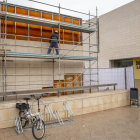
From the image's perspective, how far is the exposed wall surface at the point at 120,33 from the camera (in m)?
23.3

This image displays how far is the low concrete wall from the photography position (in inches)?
259

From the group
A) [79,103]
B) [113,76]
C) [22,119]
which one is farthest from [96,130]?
[113,76]

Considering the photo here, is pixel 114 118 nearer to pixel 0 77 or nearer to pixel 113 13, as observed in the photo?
pixel 0 77

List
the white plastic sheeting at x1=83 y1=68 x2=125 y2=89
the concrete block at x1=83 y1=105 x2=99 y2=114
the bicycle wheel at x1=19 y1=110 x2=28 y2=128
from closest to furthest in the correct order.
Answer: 1. the bicycle wheel at x1=19 y1=110 x2=28 y2=128
2. the concrete block at x1=83 y1=105 x2=99 y2=114
3. the white plastic sheeting at x1=83 y1=68 x2=125 y2=89

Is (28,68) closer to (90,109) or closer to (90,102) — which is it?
(90,102)

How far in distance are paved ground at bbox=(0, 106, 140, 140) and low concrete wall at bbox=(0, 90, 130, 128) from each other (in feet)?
1.35

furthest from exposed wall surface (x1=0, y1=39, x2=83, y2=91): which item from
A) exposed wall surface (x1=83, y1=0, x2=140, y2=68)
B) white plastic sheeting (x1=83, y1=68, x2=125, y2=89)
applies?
exposed wall surface (x1=83, y1=0, x2=140, y2=68)

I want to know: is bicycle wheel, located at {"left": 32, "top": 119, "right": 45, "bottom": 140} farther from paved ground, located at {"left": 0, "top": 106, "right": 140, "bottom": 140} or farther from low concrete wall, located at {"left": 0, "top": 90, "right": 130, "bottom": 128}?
low concrete wall, located at {"left": 0, "top": 90, "right": 130, "bottom": 128}

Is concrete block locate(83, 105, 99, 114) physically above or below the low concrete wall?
below

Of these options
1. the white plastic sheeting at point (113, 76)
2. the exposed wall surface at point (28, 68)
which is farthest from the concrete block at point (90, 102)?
the white plastic sheeting at point (113, 76)

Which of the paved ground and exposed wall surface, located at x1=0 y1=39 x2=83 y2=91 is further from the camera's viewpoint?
exposed wall surface, located at x1=0 y1=39 x2=83 y2=91

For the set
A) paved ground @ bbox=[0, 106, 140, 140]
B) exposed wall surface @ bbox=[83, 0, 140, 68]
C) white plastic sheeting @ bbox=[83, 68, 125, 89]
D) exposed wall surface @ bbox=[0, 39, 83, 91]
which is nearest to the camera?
paved ground @ bbox=[0, 106, 140, 140]

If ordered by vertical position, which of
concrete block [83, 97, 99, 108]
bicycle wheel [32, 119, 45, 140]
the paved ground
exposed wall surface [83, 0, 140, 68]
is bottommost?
the paved ground

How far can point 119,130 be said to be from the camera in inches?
245
